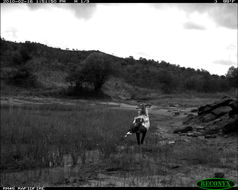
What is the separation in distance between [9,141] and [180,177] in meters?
7.65

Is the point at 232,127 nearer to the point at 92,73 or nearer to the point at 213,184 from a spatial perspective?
the point at 213,184

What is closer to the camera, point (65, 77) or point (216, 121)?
point (216, 121)

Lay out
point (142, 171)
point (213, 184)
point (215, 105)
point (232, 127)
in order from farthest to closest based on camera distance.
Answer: point (215, 105)
point (232, 127)
point (142, 171)
point (213, 184)

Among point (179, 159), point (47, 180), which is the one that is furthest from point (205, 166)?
point (47, 180)

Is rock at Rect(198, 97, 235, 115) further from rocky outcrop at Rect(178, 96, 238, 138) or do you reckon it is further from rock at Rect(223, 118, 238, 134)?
rock at Rect(223, 118, 238, 134)

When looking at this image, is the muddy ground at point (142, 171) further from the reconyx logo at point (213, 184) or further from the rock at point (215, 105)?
the rock at point (215, 105)

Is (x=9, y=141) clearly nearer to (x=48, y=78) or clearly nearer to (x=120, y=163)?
(x=120, y=163)

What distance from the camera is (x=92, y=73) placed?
173 feet

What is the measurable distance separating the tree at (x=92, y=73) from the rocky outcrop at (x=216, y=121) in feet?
103

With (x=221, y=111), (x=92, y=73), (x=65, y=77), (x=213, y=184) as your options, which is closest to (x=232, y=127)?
(x=221, y=111)

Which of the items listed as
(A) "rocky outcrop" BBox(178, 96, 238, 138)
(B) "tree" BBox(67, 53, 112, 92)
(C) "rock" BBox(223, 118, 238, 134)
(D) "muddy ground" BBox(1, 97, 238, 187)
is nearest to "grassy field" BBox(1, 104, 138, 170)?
(D) "muddy ground" BBox(1, 97, 238, 187)

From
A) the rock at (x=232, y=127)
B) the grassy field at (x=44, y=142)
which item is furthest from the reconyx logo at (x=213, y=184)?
the rock at (x=232, y=127)

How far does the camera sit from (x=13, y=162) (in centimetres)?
956

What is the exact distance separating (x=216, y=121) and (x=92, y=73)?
118 feet
